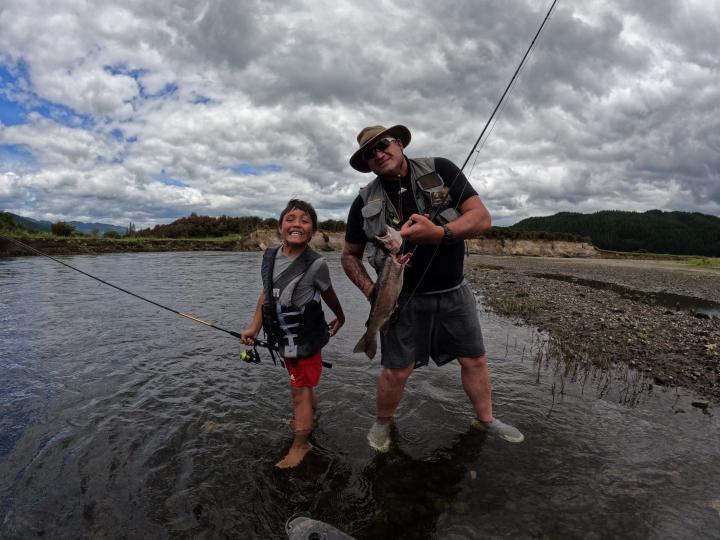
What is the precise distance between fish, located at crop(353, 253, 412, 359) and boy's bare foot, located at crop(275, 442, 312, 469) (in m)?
1.41

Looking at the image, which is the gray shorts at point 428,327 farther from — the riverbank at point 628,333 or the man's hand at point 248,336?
the riverbank at point 628,333

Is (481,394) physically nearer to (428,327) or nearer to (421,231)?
(428,327)

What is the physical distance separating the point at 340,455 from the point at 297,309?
1831mm

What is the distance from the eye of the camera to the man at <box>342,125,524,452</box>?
440 cm

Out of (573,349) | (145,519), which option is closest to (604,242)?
(573,349)

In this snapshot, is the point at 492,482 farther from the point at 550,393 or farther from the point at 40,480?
the point at 40,480

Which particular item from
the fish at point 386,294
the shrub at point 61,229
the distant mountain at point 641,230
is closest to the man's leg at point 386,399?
the fish at point 386,294

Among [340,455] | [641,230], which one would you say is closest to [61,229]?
[340,455]

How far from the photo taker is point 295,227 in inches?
185

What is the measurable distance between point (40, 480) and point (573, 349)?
9.60 metres

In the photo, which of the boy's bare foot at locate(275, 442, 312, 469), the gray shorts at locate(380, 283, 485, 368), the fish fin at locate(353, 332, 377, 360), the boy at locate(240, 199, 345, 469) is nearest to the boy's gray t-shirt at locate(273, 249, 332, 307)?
the boy at locate(240, 199, 345, 469)

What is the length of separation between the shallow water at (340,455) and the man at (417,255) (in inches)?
34.1

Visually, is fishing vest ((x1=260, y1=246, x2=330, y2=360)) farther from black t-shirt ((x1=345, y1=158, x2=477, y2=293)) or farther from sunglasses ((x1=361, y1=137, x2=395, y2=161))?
sunglasses ((x1=361, y1=137, x2=395, y2=161))

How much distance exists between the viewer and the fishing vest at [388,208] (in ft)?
14.5
